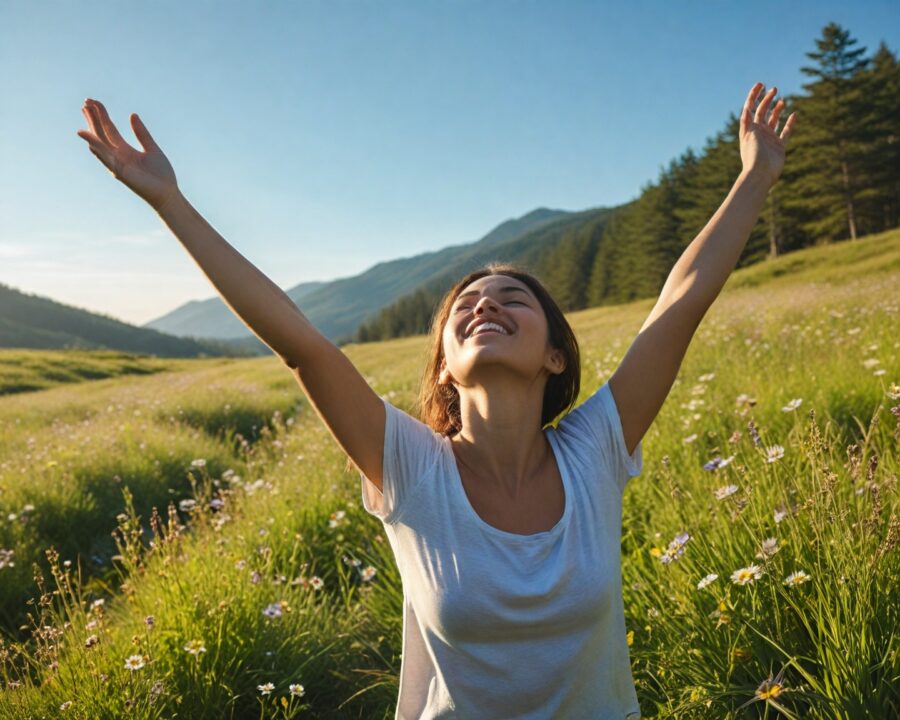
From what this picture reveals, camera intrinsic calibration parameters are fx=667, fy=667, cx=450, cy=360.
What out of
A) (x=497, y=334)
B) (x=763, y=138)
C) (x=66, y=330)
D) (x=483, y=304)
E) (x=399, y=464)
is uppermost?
(x=66, y=330)

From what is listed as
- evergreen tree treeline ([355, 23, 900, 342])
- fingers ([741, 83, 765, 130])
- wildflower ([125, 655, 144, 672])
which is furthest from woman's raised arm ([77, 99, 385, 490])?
evergreen tree treeline ([355, 23, 900, 342])

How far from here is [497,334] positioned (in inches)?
87.5

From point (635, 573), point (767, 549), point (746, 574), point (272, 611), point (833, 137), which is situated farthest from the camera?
point (833, 137)

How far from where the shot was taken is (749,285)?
3522cm

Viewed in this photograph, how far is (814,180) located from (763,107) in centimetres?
5060

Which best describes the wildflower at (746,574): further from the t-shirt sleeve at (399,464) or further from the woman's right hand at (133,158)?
the woman's right hand at (133,158)

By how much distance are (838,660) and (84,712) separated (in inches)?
108

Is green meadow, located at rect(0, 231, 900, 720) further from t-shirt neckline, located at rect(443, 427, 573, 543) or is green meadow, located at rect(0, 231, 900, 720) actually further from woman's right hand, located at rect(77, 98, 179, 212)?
woman's right hand, located at rect(77, 98, 179, 212)

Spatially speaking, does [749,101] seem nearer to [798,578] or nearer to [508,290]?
[508,290]

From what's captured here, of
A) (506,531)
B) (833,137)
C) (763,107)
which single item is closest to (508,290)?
(506,531)

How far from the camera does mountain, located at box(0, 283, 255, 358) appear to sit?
130 meters

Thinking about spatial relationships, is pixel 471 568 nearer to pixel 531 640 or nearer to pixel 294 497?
pixel 531 640

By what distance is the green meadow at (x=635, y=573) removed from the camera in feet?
7.22

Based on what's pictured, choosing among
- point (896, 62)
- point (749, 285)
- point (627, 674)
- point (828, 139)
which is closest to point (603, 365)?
point (627, 674)
